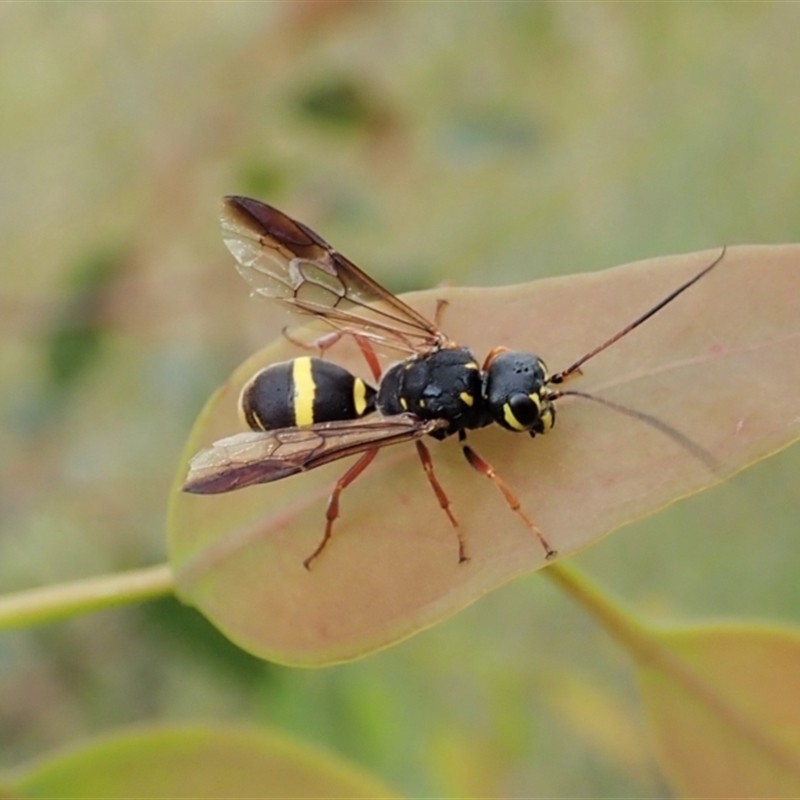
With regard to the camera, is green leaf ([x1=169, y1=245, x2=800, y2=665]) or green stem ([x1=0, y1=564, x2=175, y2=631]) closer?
green leaf ([x1=169, y1=245, x2=800, y2=665])

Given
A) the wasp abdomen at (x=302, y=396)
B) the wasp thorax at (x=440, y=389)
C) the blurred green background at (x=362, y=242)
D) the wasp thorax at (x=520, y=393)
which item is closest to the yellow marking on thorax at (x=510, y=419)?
the wasp thorax at (x=520, y=393)

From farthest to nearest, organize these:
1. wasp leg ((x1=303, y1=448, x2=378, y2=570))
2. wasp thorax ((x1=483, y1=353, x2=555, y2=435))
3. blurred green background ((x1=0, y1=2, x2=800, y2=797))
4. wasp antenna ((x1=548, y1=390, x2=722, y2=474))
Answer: blurred green background ((x1=0, y1=2, x2=800, y2=797)) → wasp thorax ((x1=483, y1=353, x2=555, y2=435)) → wasp leg ((x1=303, y1=448, x2=378, y2=570)) → wasp antenna ((x1=548, y1=390, x2=722, y2=474))

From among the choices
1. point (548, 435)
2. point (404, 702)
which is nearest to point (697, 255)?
point (548, 435)

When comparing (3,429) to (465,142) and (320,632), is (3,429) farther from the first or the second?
(320,632)

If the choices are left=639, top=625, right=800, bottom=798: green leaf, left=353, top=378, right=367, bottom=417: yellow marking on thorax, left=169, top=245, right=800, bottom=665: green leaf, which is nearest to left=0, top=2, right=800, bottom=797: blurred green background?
left=353, top=378, right=367, bottom=417: yellow marking on thorax

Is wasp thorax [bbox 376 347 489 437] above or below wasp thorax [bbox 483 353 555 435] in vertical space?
below

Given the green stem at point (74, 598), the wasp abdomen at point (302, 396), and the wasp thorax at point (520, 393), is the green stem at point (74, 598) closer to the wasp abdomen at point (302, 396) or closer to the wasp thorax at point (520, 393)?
the wasp abdomen at point (302, 396)

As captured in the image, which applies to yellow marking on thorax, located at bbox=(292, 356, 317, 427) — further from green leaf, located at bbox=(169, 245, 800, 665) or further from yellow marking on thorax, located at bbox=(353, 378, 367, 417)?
green leaf, located at bbox=(169, 245, 800, 665)
